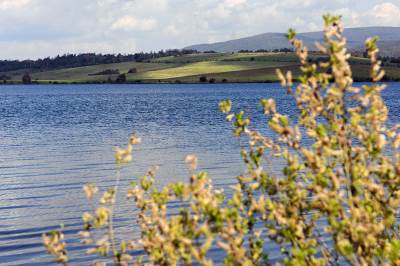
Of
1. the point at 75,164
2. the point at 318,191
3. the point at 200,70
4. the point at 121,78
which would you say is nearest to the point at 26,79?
the point at 121,78

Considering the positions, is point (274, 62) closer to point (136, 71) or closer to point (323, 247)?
point (136, 71)

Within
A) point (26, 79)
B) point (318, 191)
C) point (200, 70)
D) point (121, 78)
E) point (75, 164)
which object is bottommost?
point (121, 78)

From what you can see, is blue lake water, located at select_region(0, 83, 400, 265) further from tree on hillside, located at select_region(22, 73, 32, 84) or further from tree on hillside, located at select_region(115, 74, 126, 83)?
tree on hillside, located at select_region(22, 73, 32, 84)

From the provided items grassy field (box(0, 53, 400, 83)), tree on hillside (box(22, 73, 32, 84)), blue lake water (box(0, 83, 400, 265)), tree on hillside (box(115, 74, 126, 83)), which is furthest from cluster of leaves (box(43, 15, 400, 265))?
tree on hillside (box(22, 73, 32, 84))

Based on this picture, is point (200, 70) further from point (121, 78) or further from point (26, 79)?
point (26, 79)

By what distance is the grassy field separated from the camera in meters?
151

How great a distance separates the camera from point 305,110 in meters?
6.51

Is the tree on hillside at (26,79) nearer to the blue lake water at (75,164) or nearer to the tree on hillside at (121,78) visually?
the tree on hillside at (121,78)

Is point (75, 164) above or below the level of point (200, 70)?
above

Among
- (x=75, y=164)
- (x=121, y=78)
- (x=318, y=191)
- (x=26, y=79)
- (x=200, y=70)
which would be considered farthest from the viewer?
(x=26, y=79)

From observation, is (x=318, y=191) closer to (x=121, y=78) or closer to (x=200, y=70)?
(x=121, y=78)

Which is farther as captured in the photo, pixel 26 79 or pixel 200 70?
pixel 26 79

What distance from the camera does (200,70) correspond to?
166m

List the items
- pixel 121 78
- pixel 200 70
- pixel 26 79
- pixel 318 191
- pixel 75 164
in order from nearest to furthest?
pixel 318 191, pixel 75 164, pixel 121 78, pixel 200 70, pixel 26 79
